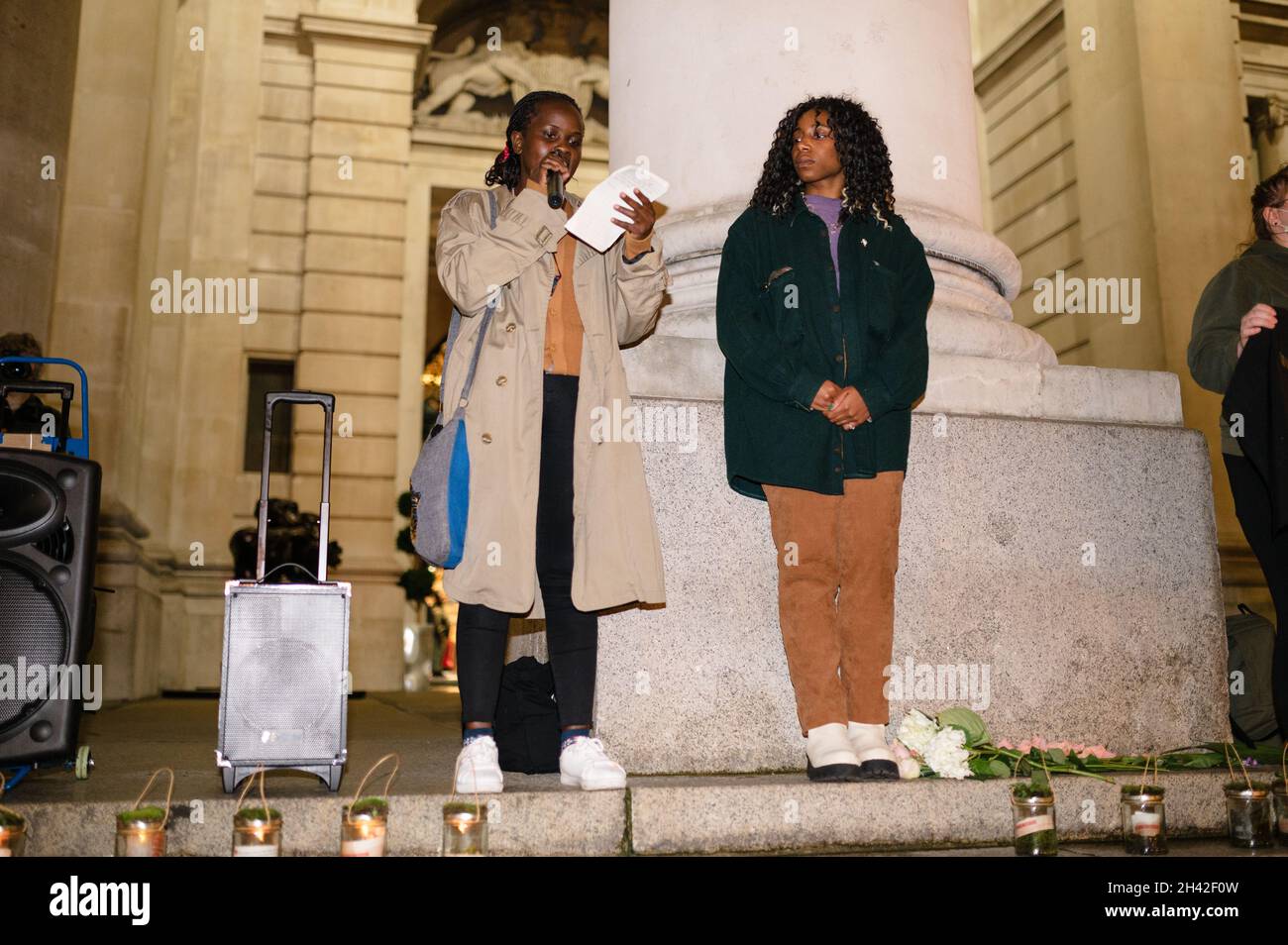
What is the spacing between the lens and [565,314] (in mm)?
4121

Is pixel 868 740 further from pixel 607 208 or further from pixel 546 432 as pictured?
pixel 607 208

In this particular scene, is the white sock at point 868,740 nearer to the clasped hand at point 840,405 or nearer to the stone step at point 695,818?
the stone step at point 695,818

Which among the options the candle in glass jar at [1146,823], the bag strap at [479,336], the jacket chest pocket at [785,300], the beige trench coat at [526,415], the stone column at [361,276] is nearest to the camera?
the candle in glass jar at [1146,823]

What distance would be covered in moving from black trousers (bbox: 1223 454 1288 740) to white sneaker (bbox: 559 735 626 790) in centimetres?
242

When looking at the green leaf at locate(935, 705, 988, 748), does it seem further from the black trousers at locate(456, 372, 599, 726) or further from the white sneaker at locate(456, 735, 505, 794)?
the white sneaker at locate(456, 735, 505, 794)

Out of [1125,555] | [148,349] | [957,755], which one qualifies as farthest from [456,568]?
[148,349]

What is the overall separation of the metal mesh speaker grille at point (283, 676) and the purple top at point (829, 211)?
6.90ft

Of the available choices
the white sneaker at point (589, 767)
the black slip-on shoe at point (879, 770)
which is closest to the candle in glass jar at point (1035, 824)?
the black slip-on shoe at point (879, 770)

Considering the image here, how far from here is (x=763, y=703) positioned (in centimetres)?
430

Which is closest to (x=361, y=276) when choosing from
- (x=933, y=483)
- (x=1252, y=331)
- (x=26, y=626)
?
(x=933, y=483)

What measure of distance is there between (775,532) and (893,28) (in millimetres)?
2430

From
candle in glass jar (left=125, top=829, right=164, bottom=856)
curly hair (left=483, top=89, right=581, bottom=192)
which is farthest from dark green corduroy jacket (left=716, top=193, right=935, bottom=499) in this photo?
candle in glass jar (left=125, top=829, right=164, bottom=856)

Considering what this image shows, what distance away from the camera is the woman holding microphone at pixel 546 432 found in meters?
3.75
